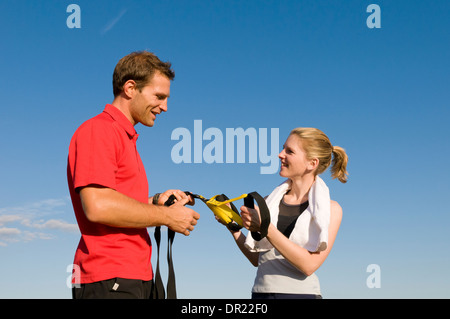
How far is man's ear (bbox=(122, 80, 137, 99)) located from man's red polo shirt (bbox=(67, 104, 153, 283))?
1.35 ft

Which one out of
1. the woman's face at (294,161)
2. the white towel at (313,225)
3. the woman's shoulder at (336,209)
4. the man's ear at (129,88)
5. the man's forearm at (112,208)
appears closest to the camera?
the man's forearm at (112,208)

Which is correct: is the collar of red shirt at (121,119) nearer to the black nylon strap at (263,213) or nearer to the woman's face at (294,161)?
the black nylon strap at (263,213)

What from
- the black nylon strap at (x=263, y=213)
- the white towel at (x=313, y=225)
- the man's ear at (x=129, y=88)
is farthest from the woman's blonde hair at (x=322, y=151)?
the man's ear at (x=129, y=88)

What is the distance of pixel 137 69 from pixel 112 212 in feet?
5.20

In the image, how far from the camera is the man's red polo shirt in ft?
12.5

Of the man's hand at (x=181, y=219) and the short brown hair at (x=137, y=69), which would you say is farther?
the short brown hair at (x=137, y=69)

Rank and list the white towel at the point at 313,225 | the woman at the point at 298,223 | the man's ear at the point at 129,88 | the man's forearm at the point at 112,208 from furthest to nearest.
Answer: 1. the white towel at the point at 313,225
2. the woman at the point at 298,223
3. the man's ear at the point at 129,88
4. the man's forearm at the point at 112,208

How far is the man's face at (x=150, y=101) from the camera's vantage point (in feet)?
14.9

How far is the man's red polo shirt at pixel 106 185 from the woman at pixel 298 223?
1.13 meters

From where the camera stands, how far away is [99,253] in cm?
385

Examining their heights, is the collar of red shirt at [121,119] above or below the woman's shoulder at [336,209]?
above

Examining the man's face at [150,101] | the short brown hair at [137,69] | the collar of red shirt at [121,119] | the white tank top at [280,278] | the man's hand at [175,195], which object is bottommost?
the white tank top at [280,278]
